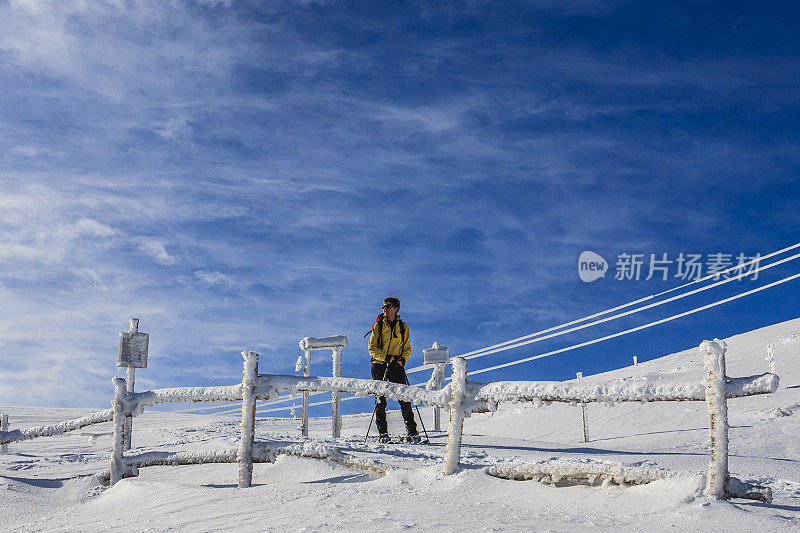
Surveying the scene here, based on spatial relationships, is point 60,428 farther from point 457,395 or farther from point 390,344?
point 457,395

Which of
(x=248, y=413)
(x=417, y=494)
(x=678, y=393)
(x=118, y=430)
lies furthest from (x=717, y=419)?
(x=118, y=430)

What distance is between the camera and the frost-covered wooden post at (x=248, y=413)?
665 centimetres

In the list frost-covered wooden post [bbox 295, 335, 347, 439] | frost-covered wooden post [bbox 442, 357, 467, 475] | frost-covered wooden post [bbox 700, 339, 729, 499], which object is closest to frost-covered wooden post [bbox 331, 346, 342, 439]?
frost-covered wooden post [bbox 295, 335, 347, 439]

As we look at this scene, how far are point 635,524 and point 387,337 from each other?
5.13 metres

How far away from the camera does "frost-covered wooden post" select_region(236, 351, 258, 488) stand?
21.8 feet

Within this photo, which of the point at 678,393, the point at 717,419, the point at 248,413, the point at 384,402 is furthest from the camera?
the point at 384,402

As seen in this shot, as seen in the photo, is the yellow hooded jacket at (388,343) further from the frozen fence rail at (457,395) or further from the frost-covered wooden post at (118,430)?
the frost-covered wooden post at (118,430)

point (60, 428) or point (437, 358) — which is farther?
point (437, 358)

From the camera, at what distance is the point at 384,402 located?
9484 mm

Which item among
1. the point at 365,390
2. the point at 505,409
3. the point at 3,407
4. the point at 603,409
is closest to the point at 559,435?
the point at 603,409

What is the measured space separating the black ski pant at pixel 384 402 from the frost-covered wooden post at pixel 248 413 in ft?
8.61

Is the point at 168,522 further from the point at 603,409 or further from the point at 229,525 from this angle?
the point at 603,409

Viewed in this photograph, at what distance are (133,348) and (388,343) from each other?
748 centimetres

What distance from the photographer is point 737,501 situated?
482cm
